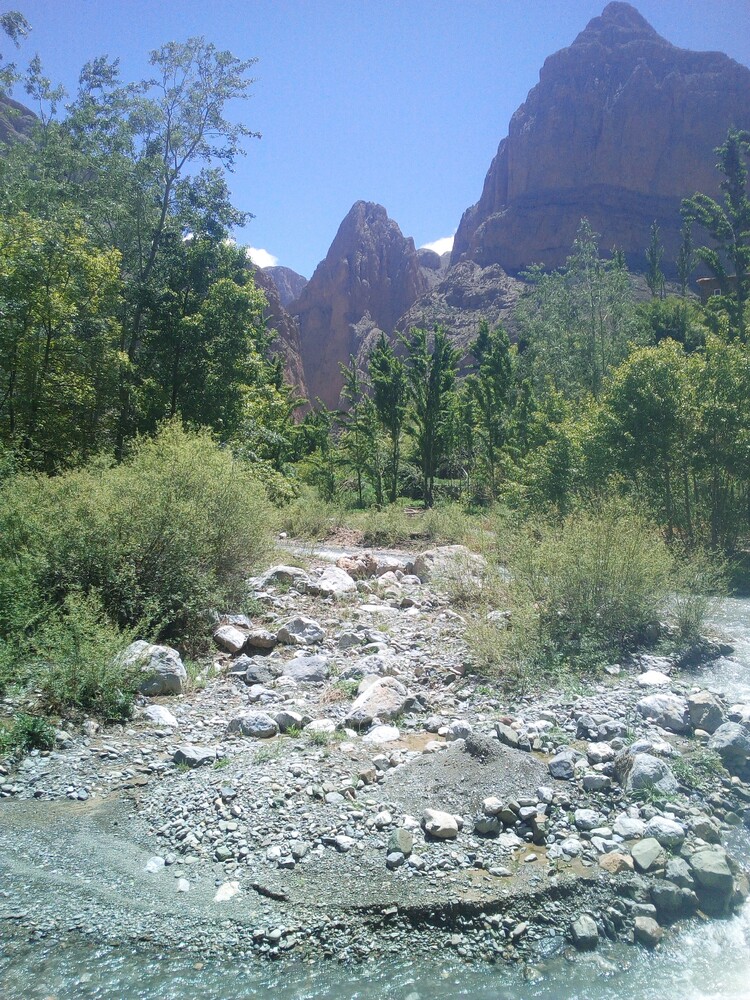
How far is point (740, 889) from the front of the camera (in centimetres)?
472

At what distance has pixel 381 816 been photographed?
213 inches

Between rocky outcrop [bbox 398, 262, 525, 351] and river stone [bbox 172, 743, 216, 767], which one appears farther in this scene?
rocky outcrop [bbox 398, 262, 525, 351]

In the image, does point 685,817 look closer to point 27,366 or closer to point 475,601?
point 475,601

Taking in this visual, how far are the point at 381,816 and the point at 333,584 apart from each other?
7.28m

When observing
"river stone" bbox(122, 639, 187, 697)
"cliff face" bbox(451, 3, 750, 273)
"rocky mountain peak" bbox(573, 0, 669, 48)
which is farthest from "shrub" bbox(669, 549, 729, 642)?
"rocky mountain peak" bbox(573, 0, 669, 48)

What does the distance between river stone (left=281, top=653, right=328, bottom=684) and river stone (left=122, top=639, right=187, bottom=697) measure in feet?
4.16

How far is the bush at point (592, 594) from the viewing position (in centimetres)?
911

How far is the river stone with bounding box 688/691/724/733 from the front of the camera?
22.5 feet

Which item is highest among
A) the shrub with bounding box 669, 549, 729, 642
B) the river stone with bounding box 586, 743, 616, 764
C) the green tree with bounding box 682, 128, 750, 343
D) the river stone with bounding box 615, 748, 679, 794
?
the green tree with bounding box 682, 128, 750, 343

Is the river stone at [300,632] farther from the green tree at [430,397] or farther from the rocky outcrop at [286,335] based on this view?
the rocky outcrop at [286,335]

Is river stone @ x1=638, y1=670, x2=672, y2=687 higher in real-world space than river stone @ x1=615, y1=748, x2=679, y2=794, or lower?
higher

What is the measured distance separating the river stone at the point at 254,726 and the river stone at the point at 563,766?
2.74 meters

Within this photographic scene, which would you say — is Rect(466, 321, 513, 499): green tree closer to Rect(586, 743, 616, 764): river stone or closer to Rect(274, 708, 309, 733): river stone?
Rect(274, 708, 309, 733): river stone

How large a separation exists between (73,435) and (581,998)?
15.5 meters
